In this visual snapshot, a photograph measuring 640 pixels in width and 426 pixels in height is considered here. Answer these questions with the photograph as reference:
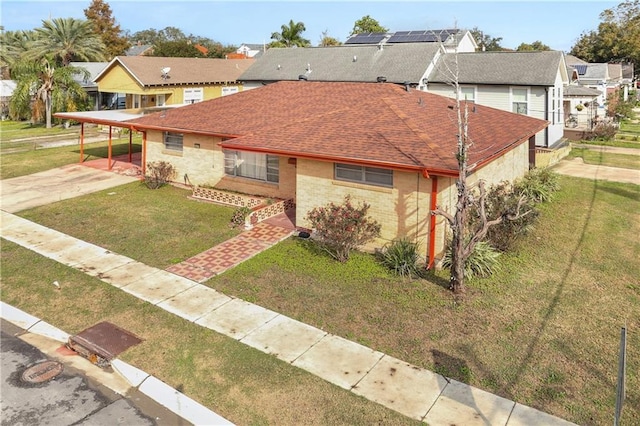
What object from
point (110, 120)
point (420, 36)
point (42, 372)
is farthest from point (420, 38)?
point (42, 372)

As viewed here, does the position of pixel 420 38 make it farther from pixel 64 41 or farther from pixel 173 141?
pixel 64 41

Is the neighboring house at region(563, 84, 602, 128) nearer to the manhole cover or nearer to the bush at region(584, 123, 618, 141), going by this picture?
the bush at region(584, 123, 618, 141)

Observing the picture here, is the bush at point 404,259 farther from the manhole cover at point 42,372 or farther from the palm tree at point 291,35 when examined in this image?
the palm tree at point 291,35

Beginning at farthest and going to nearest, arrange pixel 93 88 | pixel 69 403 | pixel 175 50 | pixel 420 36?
1. pixel 175 50
2. pixel 93 88
3. pixel 420 36
4. pixel 69 403

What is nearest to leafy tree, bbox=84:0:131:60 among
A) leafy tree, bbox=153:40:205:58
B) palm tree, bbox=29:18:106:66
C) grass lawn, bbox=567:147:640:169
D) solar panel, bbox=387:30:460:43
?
leafy tree, bbox=153:40:205:58

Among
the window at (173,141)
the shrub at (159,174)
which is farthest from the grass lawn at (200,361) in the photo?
the window at (173,141)
